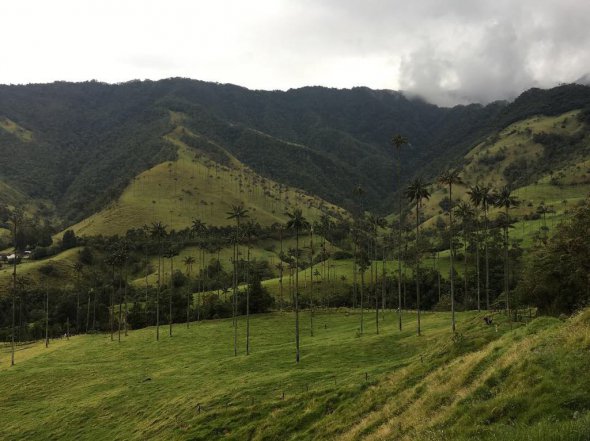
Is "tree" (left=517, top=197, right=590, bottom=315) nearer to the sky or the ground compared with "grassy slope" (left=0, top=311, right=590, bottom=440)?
nearer to the sky

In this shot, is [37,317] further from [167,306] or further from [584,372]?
[584,372]

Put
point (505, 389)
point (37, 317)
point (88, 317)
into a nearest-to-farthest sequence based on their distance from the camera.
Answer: point (505, 389)
point (88, 317)
point (37, 317)

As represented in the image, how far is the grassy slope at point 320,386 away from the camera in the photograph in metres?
23.4

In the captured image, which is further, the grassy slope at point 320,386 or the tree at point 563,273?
the tree at point 563,273

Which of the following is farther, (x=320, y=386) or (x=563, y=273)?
(x=563, y=273)

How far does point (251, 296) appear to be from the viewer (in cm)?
13475

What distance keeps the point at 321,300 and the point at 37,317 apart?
10925 cm

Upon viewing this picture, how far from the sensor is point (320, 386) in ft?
157

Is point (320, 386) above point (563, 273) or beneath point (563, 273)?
beneath

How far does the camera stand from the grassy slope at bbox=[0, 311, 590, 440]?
2344cm

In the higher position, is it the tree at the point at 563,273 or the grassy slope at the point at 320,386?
the tree at the point at 563,273

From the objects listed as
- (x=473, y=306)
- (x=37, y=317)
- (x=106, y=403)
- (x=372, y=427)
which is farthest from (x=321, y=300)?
(x=372, y=427)

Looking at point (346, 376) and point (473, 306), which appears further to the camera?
point (473, 306)

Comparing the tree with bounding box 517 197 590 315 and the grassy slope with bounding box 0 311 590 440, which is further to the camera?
the tree with bounding box 517 197 590 315
